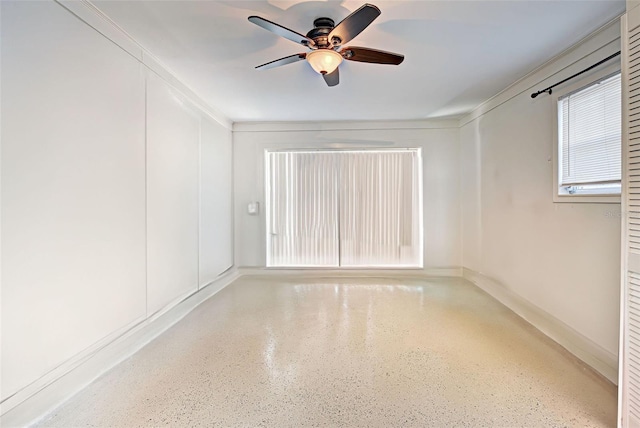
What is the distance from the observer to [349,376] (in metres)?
1.84

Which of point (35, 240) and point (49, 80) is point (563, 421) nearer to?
point (35, 240)

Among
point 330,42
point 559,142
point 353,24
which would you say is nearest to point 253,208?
point 330,42

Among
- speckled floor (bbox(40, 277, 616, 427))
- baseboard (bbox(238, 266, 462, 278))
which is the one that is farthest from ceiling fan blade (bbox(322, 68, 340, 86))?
baseboard (bbox(238, 266, 462, 278))

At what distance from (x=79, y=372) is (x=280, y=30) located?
2471 mm

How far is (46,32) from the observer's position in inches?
57.9

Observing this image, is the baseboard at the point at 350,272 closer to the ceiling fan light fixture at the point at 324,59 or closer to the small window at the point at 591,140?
the small window at the point at 591,140

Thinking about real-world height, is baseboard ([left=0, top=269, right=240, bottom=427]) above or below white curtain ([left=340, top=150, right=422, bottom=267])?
below

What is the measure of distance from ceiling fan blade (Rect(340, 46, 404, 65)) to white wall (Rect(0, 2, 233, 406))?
1.67 meters

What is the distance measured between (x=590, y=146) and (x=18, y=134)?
11.9 feet

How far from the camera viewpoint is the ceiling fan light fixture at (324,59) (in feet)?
5.92

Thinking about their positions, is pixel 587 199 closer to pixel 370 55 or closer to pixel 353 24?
pixel 370 55

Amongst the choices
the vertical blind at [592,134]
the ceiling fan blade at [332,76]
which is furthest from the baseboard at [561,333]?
the ceiling fan blade at [332,76]

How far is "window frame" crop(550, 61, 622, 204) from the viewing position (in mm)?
1852

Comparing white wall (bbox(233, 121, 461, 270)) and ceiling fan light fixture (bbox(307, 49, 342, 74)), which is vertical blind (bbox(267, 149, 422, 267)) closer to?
white wall (bbox(233, 121, 461, 270))
